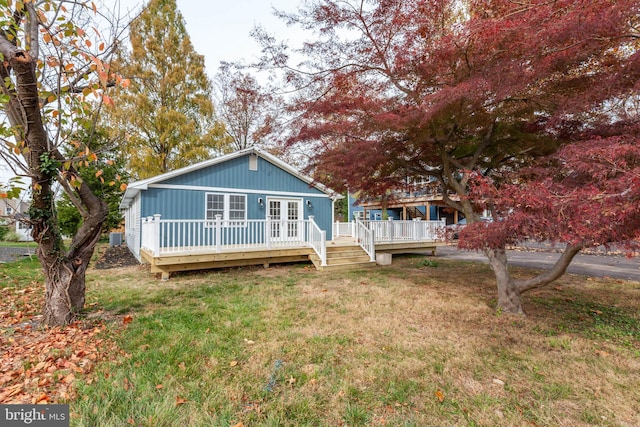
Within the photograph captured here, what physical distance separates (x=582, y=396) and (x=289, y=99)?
19.5 ft

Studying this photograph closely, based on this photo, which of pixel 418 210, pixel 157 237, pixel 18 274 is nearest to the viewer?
pixel 157 237

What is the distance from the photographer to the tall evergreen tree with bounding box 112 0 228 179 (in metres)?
15.2

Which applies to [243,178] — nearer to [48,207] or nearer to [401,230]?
[401,230]

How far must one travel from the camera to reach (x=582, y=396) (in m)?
2.43

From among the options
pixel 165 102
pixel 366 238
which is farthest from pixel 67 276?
pixel 165 102

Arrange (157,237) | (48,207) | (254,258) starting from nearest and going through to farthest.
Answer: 1. (48,207)
2. (157,237)
3. (254,258)

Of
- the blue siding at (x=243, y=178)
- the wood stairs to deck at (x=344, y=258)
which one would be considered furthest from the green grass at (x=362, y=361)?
the blue siding at (x=243, y=178)

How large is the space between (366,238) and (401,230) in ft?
7.70

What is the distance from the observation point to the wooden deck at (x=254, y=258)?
7.25 meters

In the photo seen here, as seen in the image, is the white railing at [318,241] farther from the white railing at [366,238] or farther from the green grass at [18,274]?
the green grass at [18,274]

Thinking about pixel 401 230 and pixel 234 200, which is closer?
pixel 234 200

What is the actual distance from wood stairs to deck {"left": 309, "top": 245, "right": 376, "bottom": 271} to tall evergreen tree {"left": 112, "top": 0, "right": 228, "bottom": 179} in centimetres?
1048

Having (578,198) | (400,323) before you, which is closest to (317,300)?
(400,323)

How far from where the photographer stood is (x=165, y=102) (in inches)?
640
